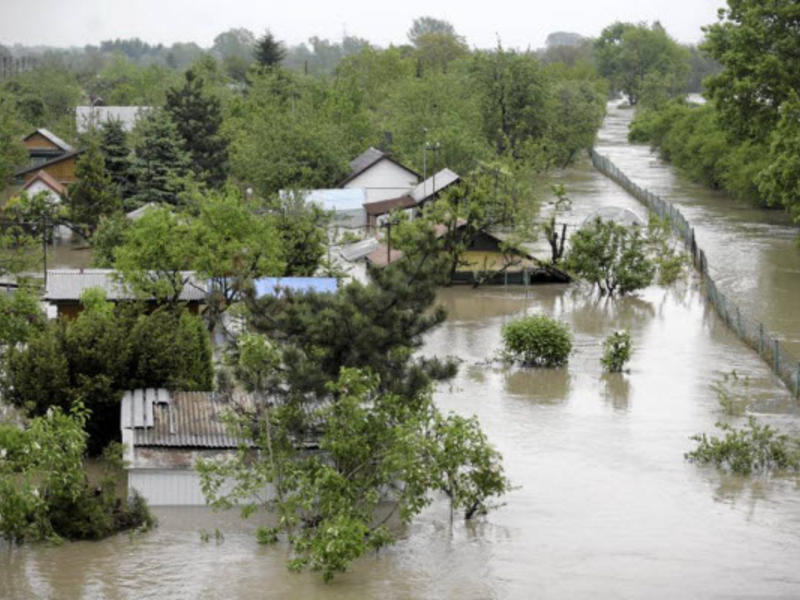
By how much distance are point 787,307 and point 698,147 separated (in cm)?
2676

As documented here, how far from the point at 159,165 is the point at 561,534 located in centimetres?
2929

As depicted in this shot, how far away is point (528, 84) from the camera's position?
6309 cm

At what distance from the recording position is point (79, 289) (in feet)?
92.4

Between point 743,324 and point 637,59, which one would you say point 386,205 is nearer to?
point 743,324

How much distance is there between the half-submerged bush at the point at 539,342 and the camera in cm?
2725

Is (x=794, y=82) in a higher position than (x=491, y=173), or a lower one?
higher

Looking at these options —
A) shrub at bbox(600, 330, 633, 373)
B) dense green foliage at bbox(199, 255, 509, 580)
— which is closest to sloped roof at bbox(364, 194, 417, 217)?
shrub at bbox(600, 330, 633, 373)

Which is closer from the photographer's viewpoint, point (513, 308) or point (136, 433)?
point (136, 433)

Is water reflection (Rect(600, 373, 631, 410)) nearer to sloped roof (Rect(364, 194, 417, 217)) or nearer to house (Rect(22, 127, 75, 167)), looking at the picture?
sloped roof (Rect(364, 194, 417, 217))

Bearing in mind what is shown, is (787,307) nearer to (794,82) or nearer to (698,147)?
(794,82)

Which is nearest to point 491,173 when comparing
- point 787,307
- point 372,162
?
point 372,162

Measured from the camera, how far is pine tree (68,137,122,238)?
41.8m

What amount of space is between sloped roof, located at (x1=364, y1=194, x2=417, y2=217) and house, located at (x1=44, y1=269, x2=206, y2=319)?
17.0 meters

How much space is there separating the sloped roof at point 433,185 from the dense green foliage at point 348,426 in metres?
26.2
